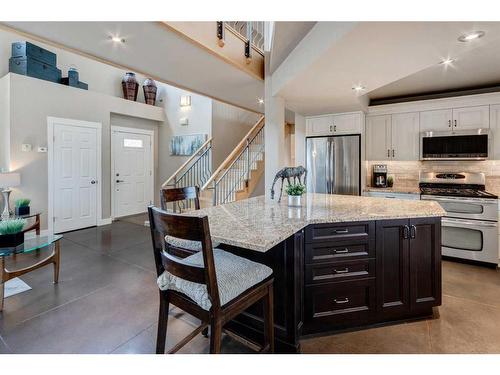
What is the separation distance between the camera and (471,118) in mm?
3771

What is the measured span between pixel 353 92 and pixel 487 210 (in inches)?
86.9

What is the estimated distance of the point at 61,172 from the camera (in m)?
4.91

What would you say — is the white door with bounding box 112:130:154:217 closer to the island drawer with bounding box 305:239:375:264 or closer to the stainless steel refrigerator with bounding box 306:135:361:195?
the stainless steel refrigerator with bounding box 306:135:361:195

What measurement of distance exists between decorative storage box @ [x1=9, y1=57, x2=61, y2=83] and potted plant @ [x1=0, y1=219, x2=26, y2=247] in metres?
3.29

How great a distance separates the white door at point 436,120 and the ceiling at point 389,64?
1.24ft

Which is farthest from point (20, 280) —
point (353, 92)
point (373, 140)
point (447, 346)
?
point (373, 140)

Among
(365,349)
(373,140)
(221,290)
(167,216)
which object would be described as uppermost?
(373,140)

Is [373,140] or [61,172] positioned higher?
[373,140]

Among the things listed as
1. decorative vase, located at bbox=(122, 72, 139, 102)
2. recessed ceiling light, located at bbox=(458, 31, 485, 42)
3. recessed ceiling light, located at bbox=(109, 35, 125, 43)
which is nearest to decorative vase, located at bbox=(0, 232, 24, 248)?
recessed ceiling light, located at bbox=(109, 35, 125, 43)

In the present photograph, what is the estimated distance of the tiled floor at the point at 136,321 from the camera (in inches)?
72.2

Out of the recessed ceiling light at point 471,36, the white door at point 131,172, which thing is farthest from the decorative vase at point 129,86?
the recessed ceiling light at point 471,36

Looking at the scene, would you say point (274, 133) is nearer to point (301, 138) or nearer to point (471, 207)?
point (301, 138)

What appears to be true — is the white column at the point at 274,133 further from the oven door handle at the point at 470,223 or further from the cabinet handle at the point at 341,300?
the oven door handle at the point at 470,223

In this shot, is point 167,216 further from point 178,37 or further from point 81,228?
point 81,228
